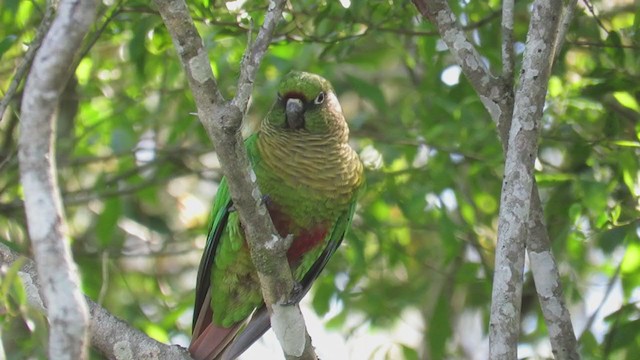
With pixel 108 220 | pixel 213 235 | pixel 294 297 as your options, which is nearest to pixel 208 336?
pixel 213 235

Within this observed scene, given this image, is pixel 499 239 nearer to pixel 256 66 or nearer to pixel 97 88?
pixel 256 66

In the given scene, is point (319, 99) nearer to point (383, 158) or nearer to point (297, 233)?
point (297, 233)

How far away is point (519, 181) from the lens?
3.16 metres

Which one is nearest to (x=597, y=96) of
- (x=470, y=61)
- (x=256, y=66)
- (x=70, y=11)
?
(x=470, y=61)

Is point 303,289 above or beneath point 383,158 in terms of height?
beneath

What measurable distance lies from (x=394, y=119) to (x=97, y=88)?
69.8 inches

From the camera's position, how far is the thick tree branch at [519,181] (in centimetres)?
306

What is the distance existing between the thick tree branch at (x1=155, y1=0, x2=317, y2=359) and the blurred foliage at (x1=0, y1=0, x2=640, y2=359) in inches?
45.2

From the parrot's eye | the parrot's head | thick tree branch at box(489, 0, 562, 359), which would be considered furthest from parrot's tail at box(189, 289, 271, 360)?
thick tree branch at box(489, 0, 562, 359)

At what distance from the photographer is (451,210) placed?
6250 mm

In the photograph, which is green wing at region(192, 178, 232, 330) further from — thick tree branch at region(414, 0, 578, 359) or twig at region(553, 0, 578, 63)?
twig at region(553, 0, 578, 63)

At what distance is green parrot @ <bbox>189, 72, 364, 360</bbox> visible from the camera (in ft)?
14.0

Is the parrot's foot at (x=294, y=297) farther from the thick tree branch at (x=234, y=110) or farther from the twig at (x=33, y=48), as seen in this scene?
the twig at (x=33, y=48)

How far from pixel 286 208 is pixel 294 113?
0.47m
